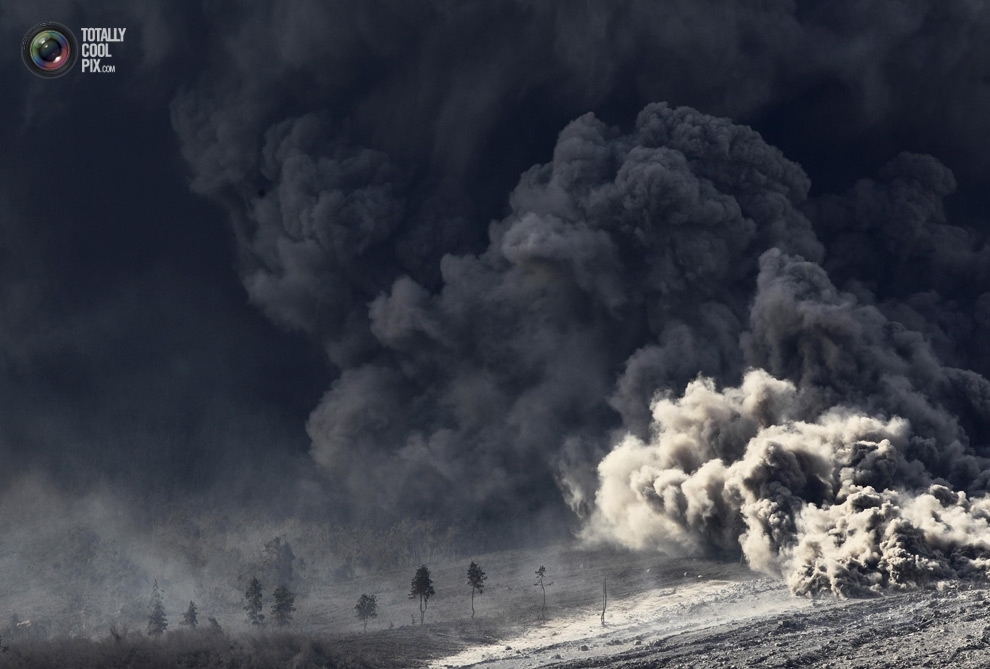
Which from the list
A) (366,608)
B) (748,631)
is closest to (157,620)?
(366,608)

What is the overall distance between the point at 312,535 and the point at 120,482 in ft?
72.7

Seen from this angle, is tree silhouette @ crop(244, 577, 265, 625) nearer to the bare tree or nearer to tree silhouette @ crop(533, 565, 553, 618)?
tree silhouette @ crop(533, 565, 553, 618)

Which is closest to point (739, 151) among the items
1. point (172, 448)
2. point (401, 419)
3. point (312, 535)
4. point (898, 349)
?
point (898, 349)

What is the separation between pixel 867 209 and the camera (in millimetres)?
100312

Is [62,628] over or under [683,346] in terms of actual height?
under

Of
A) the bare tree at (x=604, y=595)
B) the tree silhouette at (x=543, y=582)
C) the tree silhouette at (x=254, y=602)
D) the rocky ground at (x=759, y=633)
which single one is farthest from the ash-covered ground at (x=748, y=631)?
the tree silhouette at (x=254, y=602)

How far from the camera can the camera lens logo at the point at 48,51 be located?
101 metres

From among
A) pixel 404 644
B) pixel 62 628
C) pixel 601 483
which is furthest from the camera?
pixel 601 483

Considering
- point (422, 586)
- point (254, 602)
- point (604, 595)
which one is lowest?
point (604, 595)

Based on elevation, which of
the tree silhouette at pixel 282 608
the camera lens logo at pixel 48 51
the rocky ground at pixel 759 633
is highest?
the camera lens logo at pixel 48 51

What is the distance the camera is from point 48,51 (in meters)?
104

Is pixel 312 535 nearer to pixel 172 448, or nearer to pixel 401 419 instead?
pixel 401 419

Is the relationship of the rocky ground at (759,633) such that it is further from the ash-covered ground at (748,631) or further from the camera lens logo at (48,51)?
the camera lens logo at (48,51)

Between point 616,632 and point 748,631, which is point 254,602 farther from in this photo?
point 748,631
